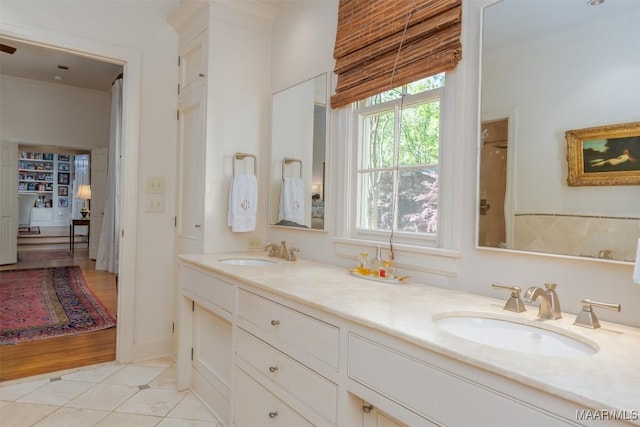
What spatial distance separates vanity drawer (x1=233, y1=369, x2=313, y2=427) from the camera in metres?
1.42

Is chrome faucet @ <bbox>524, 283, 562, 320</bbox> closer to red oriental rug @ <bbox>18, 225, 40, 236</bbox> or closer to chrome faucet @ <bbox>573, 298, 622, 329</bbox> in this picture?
chrome faucet @ <bbox>573, 298, 622, 329</bbox>

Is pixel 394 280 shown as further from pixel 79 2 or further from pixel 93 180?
pixel 93 180

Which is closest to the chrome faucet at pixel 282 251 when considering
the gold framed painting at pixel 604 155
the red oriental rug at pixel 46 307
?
the gold framed painting at pixel 604 155

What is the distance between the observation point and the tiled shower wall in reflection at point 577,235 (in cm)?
106

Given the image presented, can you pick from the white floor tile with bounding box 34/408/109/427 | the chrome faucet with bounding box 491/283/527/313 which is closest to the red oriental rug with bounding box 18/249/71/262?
the white floor tile with bounding box 34/408/109/427

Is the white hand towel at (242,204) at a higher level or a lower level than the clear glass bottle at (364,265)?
higher

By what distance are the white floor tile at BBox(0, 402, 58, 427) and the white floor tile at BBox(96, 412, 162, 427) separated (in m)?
0.35

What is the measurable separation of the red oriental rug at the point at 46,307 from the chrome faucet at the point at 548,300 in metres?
3.54

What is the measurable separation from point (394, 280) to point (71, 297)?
4226 mm

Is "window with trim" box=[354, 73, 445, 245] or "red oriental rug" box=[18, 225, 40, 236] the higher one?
"window with trim" box=[354, 73, 445, 245]

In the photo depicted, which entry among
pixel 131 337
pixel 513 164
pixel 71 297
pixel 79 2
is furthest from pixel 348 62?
pixel 71 297

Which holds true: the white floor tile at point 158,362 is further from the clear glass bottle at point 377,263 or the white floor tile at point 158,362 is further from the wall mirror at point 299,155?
the clear glass bottle at point 377,263

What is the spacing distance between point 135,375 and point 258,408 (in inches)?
54.1

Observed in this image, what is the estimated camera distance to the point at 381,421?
1.17m
